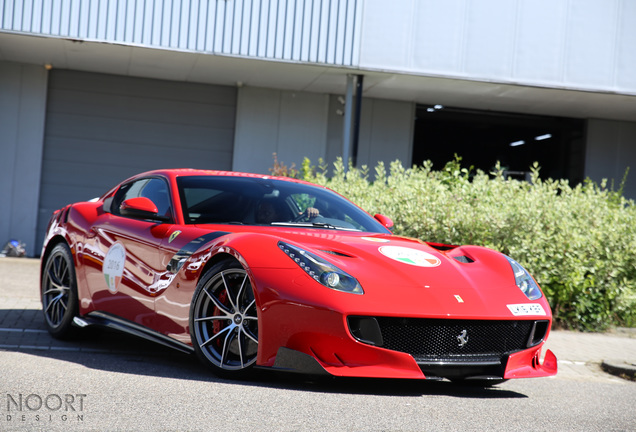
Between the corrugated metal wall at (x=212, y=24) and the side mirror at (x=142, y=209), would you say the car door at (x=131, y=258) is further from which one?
the corrugated metal wall at (x=212, y=24)

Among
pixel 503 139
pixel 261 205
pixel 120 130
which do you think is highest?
pixel 503 139

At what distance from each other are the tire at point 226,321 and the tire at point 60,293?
1.82 m

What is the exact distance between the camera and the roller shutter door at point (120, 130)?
1628cm

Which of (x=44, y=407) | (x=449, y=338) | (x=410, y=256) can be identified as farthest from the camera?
(x=410, y=256)

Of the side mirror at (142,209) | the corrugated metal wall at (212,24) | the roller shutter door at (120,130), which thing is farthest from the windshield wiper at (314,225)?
the roller shutter door at (120,130)

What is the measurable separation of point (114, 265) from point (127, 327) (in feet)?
1.61

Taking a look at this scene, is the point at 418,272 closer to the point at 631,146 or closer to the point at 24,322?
the point at 24,322

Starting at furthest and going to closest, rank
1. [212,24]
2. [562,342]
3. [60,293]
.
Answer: [212,24] < [562,342] < [60,293]

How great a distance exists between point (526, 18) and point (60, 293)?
1073 cm

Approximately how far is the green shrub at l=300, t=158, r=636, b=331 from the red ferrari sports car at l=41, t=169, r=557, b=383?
3.03 m

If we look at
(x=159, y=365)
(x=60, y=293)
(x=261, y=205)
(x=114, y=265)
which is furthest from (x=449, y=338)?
(x=60, y=293)

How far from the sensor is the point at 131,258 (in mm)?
5414

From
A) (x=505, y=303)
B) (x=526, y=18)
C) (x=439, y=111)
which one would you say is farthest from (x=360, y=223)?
(x=439, y=111)

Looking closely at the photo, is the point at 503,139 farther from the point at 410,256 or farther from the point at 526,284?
the point at 410,256
